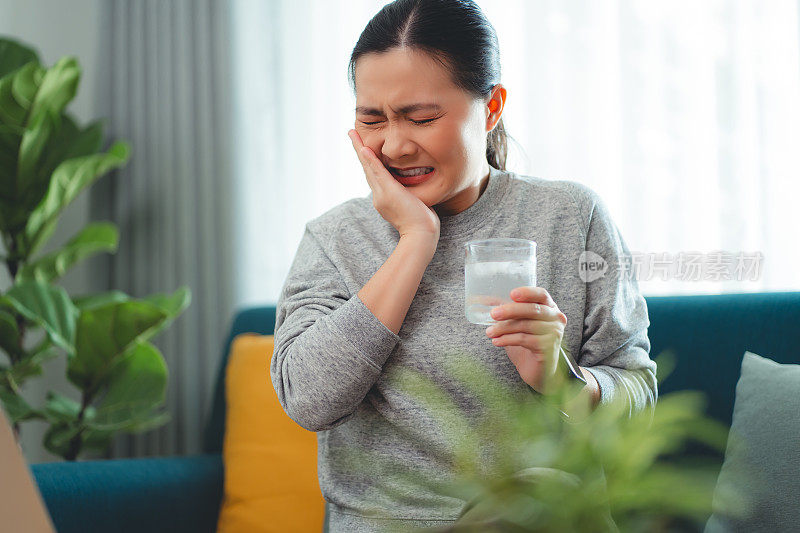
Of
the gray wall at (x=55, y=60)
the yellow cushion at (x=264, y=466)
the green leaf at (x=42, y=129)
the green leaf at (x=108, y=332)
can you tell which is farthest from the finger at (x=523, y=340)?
the gray wall at (x=55, y=60)

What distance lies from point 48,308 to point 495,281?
Answer: 159 centimetres

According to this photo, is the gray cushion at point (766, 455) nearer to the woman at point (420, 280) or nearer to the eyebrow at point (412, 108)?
the woman at point (420, 280)

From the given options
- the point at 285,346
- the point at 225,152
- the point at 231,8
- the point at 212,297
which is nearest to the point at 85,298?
the point at 212,297

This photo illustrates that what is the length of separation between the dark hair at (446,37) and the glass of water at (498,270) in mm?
352

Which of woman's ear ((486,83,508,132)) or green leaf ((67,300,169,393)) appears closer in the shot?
woman's ear ((486,83,508,132))

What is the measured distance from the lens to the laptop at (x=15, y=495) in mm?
451

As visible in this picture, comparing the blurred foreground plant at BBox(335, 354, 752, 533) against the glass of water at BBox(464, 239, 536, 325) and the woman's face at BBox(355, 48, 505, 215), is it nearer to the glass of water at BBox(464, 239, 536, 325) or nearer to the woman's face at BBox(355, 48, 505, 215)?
the glass of water at BBox(464, 239, 536, 325)

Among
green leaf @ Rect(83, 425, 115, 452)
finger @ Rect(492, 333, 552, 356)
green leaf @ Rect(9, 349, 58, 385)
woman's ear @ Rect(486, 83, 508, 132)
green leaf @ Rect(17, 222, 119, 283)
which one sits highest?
woman's ear @ Rect(486, 83, 508, 132)

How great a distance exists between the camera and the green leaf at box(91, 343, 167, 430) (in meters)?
2.23

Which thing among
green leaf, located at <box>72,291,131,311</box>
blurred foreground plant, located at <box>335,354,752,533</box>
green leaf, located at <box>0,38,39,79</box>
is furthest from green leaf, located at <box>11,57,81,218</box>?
blurred foreground plant, located at <box>335,354,752,533</box>

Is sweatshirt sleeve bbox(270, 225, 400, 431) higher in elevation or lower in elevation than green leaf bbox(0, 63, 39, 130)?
lower

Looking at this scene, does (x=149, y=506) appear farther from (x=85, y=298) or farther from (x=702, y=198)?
(x=702, y=198)

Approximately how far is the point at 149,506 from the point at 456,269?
94cm

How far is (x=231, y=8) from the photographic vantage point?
2689mm
